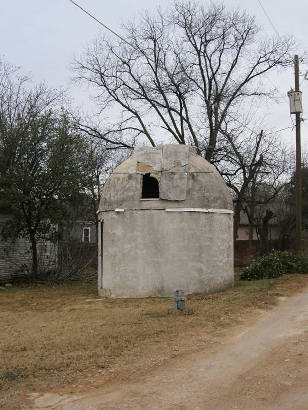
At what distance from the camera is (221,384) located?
21.8 feet

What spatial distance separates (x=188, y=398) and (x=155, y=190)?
12.3 m

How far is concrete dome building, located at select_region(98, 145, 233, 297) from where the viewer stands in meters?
15.6

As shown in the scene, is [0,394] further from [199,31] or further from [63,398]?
[199,31]

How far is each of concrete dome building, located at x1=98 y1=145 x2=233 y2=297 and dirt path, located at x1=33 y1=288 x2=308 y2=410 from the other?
656 centimetres

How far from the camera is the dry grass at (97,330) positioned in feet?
24.7

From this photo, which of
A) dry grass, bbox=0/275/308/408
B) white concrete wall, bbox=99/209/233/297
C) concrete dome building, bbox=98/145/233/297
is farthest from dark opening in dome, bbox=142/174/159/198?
dry grass, bbox=0/275/308/408

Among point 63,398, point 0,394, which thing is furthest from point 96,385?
point 0,394

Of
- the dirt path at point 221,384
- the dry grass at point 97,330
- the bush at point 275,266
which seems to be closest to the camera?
the dirt path at point 221,384

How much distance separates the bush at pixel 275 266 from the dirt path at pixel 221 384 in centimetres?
1065

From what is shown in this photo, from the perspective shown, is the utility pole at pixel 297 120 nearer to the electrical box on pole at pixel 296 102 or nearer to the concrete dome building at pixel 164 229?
the electrical box on pole at pixel 296 102

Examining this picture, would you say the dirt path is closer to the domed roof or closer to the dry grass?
the dry grass

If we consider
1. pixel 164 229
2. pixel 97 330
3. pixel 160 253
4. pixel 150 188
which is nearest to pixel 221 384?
pixel 97 330

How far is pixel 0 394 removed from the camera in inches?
255

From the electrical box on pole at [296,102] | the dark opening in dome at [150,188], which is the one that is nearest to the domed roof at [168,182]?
the dark opening in dome at [150,188]
